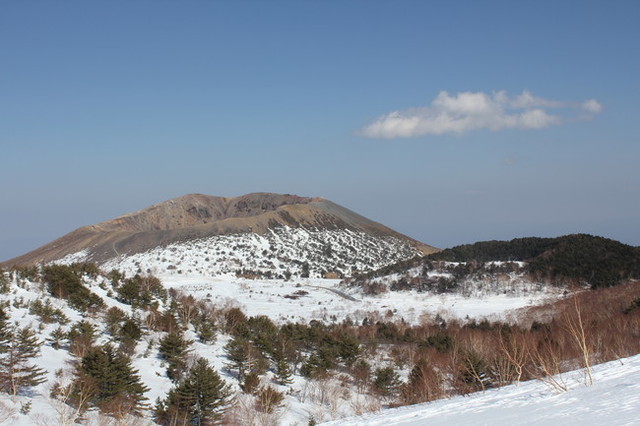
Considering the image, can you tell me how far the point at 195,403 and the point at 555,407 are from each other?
15.7m

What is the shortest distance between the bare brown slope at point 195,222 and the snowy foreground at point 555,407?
3288 inches

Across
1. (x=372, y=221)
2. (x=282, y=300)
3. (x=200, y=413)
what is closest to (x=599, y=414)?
(x=200, y=413)

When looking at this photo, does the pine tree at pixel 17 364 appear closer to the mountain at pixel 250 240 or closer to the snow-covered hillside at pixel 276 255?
the snow-covered hillside at pixel 276 255

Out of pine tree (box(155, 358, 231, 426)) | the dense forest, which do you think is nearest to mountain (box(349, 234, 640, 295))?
the dense forest

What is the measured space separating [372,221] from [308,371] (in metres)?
97.7

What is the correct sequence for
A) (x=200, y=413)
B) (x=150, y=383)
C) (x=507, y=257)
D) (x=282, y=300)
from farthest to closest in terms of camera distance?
(x=507, y=257)
(x=282, y=300)
(x=150, y=383)
(x=200, y=413)

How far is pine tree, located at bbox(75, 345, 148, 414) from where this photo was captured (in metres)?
19.2

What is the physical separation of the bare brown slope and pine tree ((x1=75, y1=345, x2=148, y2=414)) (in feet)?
228

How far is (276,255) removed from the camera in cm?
9138

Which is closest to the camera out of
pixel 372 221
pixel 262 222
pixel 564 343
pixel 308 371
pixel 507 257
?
pixel 564 343

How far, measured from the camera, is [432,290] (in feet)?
213

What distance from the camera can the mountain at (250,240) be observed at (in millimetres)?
87500

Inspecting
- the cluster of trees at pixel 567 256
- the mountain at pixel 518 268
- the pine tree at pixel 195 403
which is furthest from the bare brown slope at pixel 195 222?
the pine tree at pixel 195 403

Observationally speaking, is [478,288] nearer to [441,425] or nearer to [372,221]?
[441,425]
